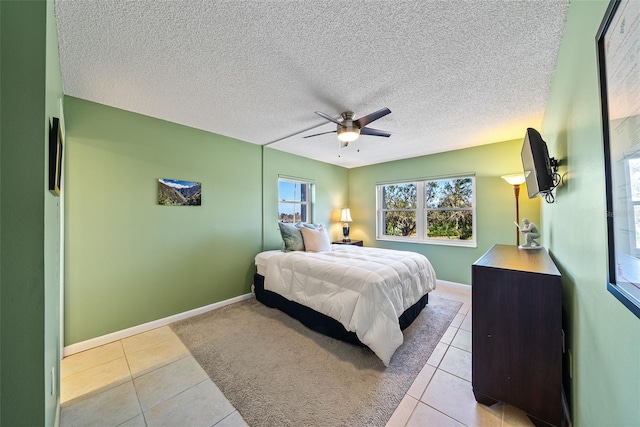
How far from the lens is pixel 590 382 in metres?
1.00

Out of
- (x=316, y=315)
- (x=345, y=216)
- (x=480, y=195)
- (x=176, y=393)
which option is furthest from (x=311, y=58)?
(x=345, y=216)

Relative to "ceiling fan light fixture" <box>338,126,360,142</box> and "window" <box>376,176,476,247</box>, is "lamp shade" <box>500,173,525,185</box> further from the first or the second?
"ceiling fan light fixture" <box>338,126,360,142</box>

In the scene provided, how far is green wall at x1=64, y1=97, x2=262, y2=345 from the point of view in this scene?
223 cm

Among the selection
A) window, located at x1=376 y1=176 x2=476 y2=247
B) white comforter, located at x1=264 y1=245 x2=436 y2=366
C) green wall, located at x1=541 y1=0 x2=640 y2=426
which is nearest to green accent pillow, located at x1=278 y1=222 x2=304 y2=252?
white comforter, located at x1=264 y1=245 x2=436 y2=366

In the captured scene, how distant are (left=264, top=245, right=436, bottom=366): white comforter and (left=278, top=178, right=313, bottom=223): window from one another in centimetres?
123

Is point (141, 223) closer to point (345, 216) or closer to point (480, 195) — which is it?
point (345, 216)

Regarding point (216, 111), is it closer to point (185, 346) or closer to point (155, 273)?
point (155, 273)

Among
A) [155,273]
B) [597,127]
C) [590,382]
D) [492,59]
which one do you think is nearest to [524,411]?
[590,382]

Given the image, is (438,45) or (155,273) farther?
(155,273)

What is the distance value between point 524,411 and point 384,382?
2.74ft

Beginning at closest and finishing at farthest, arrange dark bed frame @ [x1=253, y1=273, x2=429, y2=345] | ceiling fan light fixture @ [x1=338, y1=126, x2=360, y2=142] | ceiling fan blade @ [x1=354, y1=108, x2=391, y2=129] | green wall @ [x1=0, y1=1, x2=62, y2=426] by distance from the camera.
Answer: green wall @ [x1=0, y1=1, x2=62, y2=426] → ceiling fan blade @ [x1=354, y1=108, x2=391, y2=129] → dark bed frame @ [x1=253, y1=273, x2=429, y2=345] → ceiling fan light fixture @ [x1=338, y1=126, x2=360, y2=142]

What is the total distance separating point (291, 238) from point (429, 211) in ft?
8.95

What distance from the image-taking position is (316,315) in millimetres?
2471

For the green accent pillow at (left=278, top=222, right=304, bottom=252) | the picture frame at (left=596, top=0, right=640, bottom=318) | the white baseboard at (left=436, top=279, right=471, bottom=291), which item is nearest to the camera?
the picture frame at (left=596, top=0, right=640, bottom=318)
